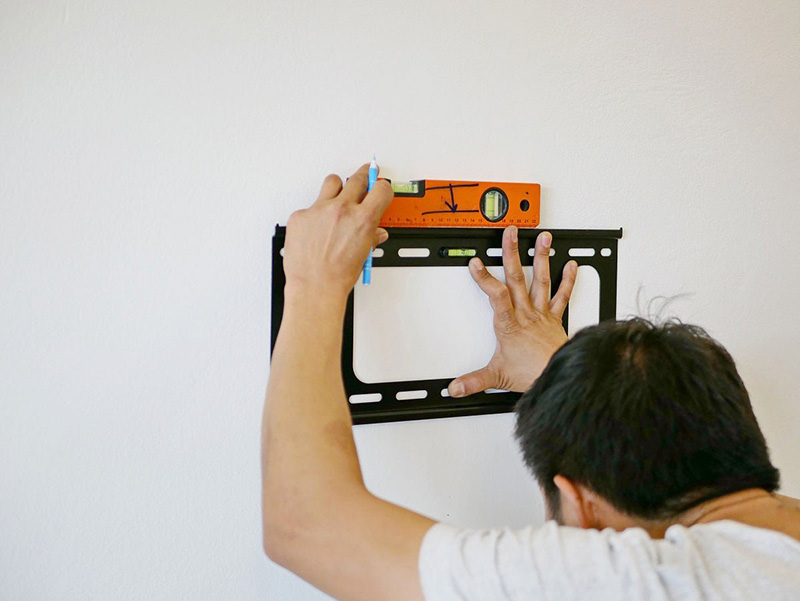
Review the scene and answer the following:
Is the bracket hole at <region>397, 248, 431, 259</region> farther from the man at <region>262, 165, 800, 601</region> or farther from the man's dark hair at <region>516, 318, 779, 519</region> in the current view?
the man's dark hair at <region>516, 318, 779, 519</region>

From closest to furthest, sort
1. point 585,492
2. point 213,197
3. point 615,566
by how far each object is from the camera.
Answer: point 615,566 < point 585,492 < point 213,197

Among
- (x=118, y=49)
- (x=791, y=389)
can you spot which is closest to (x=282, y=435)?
(x=118, y=49)

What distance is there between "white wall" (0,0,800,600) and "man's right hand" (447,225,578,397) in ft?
0.25

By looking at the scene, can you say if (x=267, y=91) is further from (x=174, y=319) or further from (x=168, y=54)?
(x=174, y=319)

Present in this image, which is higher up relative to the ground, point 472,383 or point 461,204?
point 461,204

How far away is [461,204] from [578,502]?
0.45m

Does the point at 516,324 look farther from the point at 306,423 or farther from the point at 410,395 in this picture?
the point at 306,423

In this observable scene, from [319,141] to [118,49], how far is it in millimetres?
256

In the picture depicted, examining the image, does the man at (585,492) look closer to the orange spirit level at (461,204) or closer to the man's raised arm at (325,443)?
the man's raised arm at (325,443)

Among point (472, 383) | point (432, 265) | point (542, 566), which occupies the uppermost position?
point (432, 265)

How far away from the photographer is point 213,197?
902mm

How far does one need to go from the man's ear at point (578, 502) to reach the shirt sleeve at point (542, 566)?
7cm

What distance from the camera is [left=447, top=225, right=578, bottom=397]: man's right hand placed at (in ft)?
3.41

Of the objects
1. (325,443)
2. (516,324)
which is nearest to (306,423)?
(325,443)
